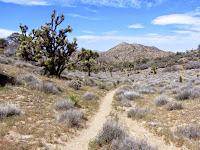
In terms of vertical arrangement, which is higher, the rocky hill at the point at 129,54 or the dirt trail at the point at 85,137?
the rocky hill at the point at 129,54

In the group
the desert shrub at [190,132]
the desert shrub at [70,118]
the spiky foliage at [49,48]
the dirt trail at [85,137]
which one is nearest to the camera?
the dirt trail at [85,137]

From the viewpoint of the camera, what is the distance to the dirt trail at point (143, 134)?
18.3ft

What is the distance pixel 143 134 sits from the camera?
669 centimetres

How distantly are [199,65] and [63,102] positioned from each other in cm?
3806

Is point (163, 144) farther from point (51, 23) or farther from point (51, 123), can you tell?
point (51, 23)

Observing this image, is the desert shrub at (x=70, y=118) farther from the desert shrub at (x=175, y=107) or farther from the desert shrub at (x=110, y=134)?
the desert shrub at (x=175, y=107)

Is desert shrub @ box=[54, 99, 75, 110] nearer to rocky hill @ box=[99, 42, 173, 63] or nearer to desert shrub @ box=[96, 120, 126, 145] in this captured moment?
desert shrub @ box=[96, 120, 126, 145]

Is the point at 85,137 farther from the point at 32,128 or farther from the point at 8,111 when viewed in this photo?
the point at 8,111

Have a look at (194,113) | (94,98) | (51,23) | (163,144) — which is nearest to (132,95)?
(94,98)

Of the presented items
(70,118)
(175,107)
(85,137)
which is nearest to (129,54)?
(175,107)

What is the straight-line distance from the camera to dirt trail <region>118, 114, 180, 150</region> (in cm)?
556

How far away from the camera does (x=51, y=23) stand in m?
18.1

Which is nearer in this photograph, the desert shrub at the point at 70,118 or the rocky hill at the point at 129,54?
the desert shrub at the point at 70,118

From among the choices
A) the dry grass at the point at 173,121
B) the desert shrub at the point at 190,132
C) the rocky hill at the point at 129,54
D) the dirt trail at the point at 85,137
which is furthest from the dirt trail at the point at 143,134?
the rocky hill at the point at 129,54
